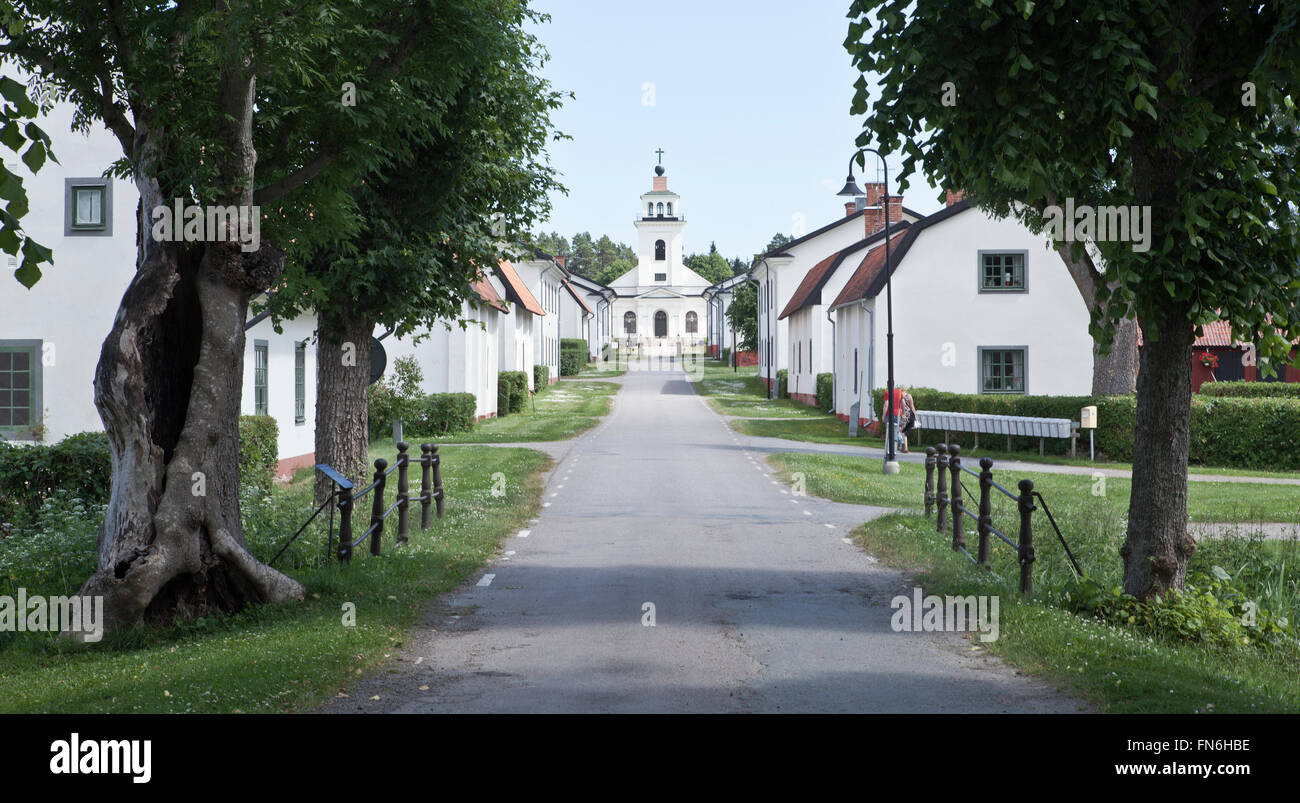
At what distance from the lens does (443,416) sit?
30.8m

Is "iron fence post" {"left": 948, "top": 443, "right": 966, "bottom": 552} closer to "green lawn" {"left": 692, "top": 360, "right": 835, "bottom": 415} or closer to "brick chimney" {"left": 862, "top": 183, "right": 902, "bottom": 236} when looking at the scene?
"green lawn" {"left": 692, "top": 360, "right": 835, "bottom": 415}

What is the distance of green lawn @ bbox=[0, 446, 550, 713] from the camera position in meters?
6.28

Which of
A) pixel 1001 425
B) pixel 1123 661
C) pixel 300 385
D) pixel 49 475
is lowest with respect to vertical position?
pixel 1123 661

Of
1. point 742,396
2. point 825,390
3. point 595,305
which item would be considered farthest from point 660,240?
point 825,390

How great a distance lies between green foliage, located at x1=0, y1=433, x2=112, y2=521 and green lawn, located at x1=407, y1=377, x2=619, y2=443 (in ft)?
50.0

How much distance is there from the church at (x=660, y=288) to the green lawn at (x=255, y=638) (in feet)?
310

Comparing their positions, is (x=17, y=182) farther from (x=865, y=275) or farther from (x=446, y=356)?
(x=865, y=275)

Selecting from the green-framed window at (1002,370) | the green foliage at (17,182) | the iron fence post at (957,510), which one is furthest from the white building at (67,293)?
the green-framed window at (1002,370)

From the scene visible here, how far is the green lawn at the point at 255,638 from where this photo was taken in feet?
20.6

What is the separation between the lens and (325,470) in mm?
10578

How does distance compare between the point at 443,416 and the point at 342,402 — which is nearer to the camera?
the point at 342,402

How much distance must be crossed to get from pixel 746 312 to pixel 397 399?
46.4 meters

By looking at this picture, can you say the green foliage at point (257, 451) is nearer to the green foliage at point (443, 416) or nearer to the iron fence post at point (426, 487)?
the iron fence post at point (426, 487)
